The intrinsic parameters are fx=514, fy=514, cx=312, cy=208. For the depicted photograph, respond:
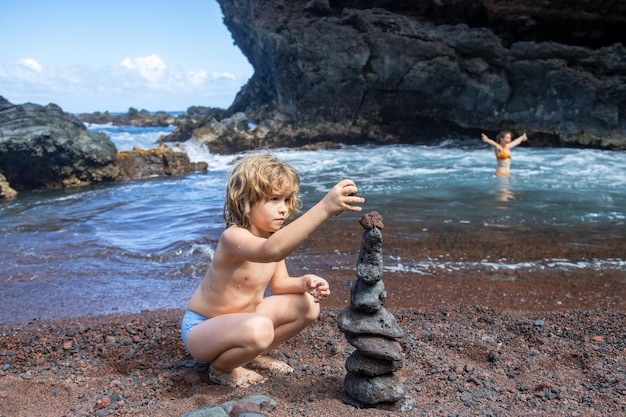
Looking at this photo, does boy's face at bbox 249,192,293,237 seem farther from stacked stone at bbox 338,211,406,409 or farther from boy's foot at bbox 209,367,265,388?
boy's foot at bbox 209,367,265,388

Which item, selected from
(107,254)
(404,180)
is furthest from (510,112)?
(107,254)

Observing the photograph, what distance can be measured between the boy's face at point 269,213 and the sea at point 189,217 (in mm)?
2033

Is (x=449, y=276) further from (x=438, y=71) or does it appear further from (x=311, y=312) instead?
(x=438, y=71)

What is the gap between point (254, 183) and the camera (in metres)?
2.71

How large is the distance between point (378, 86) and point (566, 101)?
285 inches

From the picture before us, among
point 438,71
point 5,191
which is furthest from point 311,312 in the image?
point 438,71

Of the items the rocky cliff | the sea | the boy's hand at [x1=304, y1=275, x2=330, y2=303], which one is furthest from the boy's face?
the rocky cliff

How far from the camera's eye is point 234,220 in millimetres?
2893

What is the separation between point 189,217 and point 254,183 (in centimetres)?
627

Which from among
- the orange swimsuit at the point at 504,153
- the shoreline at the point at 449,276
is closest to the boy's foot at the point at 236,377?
the shoreline at the point at 449,276

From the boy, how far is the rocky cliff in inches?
741

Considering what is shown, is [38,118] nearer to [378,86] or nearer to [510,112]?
[378,86]

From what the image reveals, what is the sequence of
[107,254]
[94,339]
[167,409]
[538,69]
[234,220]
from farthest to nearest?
1. [538,69]
2. [107,254]
3. [94,339]
4. [234,220]
5. [167,409]

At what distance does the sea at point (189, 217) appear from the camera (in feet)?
16.6
